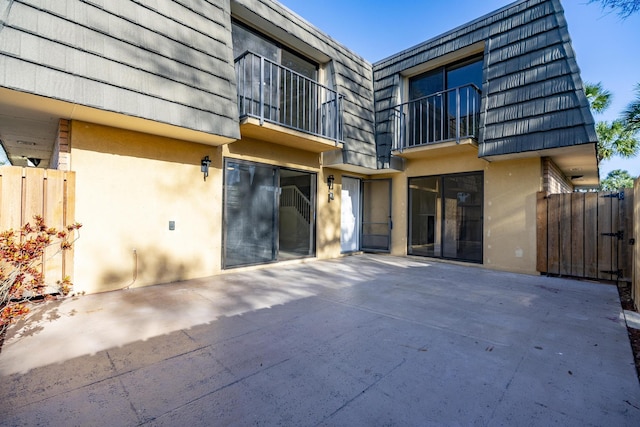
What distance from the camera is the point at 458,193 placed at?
7.08 m

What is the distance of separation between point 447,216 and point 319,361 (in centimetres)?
583

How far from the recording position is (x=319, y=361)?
235cm

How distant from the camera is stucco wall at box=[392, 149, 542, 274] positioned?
604 centimetres

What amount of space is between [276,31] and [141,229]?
4.70 metres

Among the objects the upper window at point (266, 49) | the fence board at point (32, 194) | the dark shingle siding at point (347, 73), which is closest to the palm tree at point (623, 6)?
the dark shingle siding at point (347, 73)

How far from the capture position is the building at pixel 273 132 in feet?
12.3

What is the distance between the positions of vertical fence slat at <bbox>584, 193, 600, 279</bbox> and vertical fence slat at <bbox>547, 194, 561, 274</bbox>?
1.29 ft

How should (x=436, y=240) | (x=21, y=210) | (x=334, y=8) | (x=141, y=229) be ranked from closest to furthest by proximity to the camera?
1. (x=21, y=210)
2. (x=141, y=229)
3. (x=436, y=240)
4. (x=334, y=8)

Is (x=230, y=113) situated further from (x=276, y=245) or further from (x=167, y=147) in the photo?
(x=276, y=245)

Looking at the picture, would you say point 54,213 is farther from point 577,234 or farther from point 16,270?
point 577,234

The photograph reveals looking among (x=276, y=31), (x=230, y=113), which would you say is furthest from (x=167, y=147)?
(x=276, y=31)

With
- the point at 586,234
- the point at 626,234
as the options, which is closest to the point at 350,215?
the point at 586,234

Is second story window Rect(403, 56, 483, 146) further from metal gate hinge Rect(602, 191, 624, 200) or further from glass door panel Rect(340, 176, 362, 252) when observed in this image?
metal gate hinge Rect(602, 191, 624, 200)

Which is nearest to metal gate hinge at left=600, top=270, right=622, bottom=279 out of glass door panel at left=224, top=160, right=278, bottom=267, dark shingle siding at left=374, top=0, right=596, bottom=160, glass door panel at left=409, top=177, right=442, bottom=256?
dark shingle siding at left=374, top=0, right=596, bottom=160
